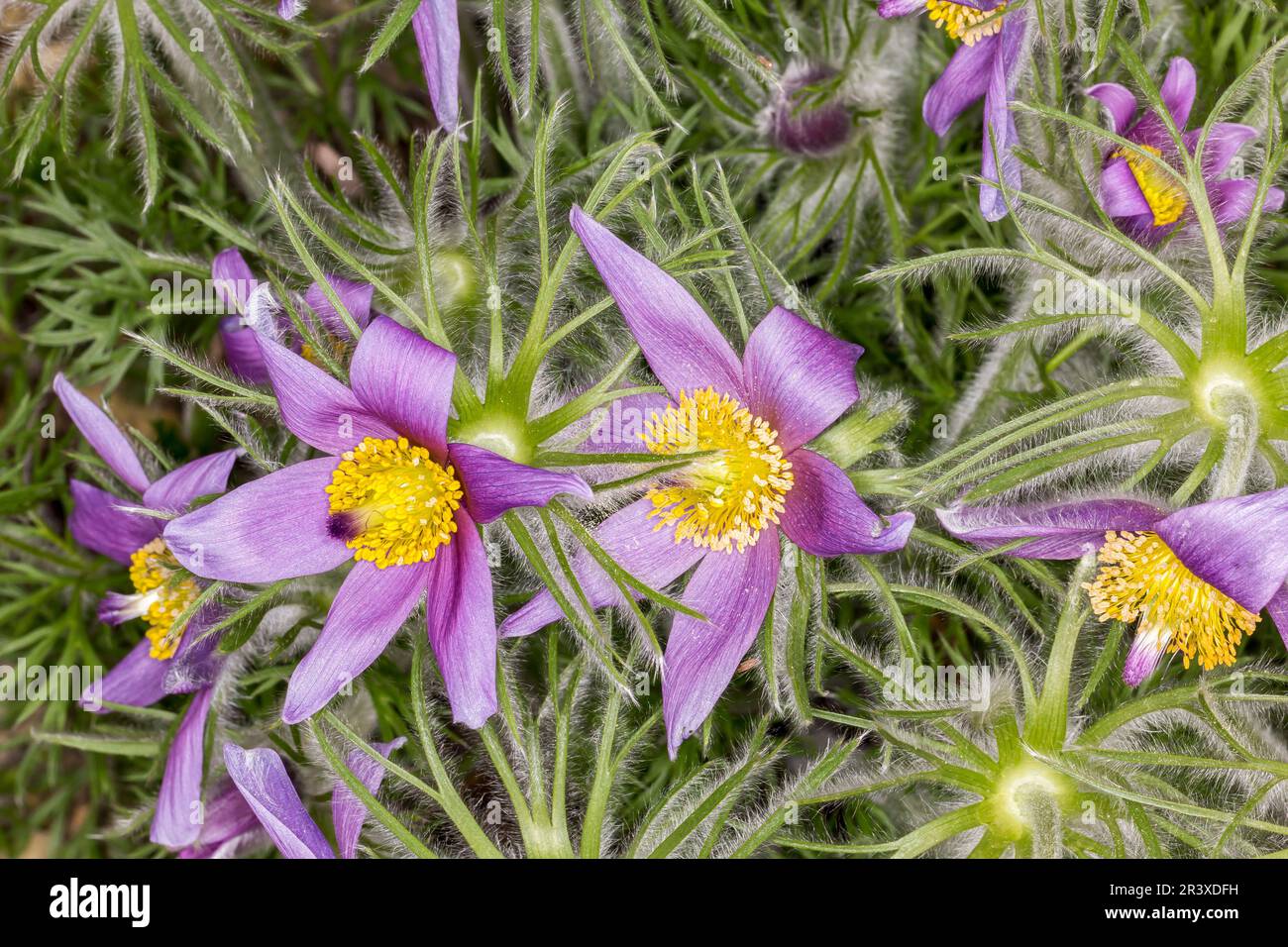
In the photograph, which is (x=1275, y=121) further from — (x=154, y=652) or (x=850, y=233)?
(x=154, y=652)

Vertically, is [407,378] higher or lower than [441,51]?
lower

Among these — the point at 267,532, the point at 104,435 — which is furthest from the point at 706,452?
the point at 104,435

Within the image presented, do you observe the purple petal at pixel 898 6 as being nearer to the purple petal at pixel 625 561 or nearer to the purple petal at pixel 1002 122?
the purple petal at pixel 1002 122

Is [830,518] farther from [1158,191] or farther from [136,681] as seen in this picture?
[136,681]

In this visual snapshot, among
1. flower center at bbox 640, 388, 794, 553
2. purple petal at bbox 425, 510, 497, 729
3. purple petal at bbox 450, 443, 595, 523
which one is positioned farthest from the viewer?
flower center at bbox 640, 388, 794, 553

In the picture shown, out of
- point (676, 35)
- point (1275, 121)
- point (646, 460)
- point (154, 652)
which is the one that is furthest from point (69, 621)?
point (1275, 121)

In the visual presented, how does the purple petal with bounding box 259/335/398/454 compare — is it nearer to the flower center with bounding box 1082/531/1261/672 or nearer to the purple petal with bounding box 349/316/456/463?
the purple petal with bounding box 349/316/456/463

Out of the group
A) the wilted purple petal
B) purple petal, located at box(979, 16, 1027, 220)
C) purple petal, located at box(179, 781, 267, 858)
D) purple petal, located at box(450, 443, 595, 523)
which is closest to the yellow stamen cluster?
purple petal, located at box(179, 781, 267, 858)
